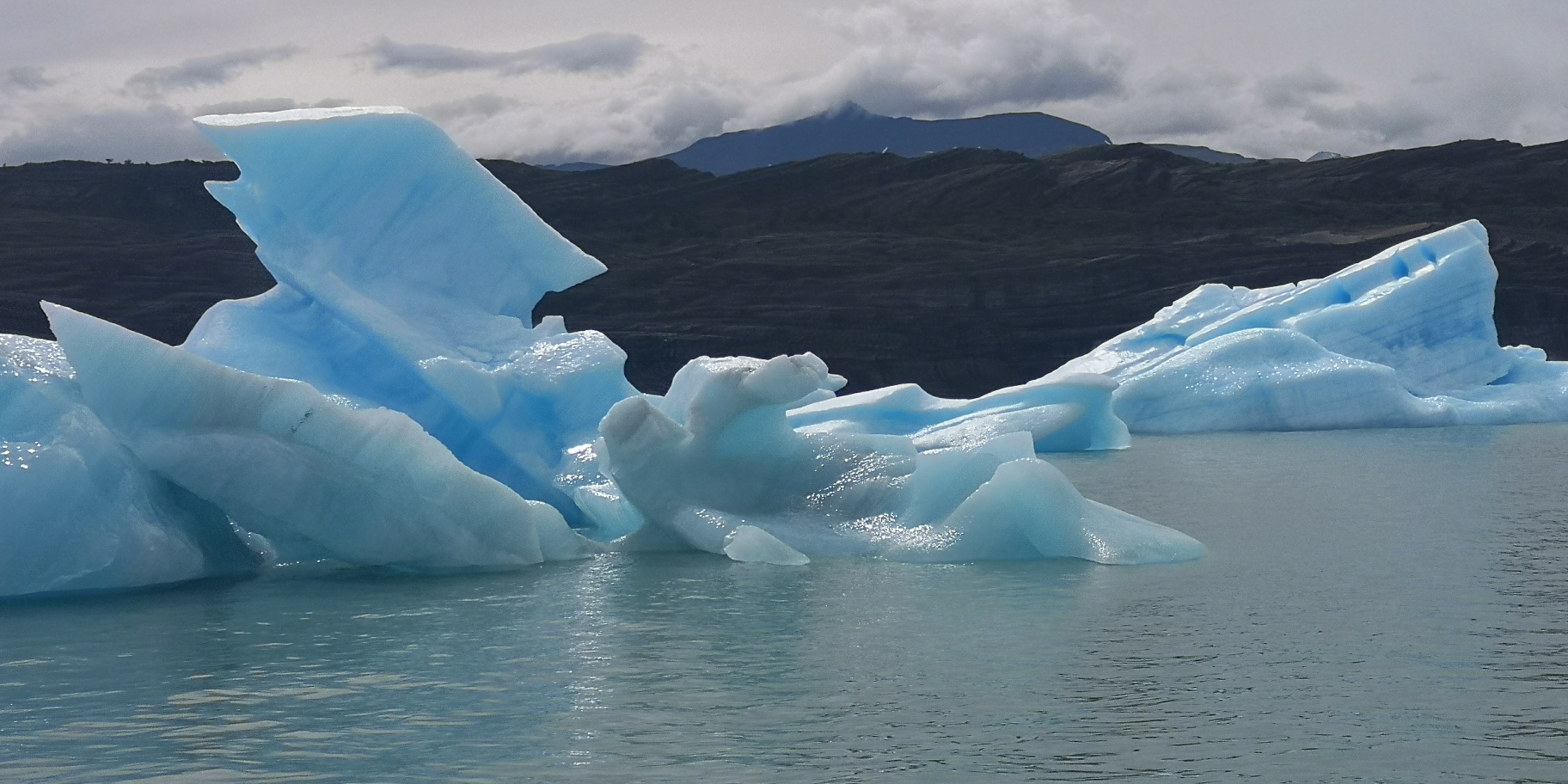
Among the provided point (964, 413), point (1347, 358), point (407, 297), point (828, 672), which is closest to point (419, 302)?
point (407, 297)

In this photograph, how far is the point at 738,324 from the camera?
26.9 metres

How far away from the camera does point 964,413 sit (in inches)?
488

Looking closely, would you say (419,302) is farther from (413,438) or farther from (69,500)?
(69,500)

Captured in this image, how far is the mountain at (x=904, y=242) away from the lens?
26.9 m

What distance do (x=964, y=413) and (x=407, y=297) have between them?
5020mm

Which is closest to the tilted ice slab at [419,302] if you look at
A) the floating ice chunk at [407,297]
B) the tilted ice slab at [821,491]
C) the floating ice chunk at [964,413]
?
the floating ice chunk at [407,297]

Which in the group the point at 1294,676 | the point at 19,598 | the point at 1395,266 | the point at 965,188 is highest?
the point at 965,188

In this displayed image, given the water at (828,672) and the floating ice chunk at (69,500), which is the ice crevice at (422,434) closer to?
the floating ice chunk at (69,500)

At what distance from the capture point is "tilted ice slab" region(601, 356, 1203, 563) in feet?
22.4

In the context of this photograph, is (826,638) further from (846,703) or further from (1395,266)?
(1395,266)

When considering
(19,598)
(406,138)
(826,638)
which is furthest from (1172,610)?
(406,138)

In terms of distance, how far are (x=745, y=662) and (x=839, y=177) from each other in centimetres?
3125

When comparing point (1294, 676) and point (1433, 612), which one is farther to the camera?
point (1433, 612)

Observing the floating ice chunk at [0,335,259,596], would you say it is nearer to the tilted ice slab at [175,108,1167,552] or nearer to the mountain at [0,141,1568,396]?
the tilted ice slab at [175,108,1167,552]
